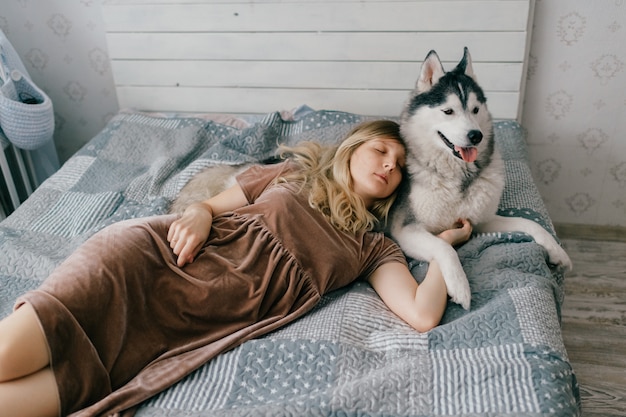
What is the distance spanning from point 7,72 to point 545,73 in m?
2.13

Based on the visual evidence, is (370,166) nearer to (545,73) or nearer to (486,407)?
(486,407)

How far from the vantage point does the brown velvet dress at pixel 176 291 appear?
Answer: 1073 mm

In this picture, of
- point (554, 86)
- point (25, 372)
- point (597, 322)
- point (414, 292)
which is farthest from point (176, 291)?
point (554, 86)

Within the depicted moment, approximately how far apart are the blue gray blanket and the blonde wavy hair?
174mm

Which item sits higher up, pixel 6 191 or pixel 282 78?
pixel 282 78

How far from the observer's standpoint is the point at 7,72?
219 centimetres

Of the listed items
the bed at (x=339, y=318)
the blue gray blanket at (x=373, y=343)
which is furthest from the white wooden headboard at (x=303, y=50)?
the blue gray blanket at (x=373, y=343)

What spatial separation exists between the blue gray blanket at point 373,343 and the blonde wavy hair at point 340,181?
0.17 m

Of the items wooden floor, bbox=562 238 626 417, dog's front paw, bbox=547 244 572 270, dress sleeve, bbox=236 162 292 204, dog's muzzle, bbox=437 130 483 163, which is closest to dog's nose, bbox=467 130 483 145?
dog's muzzle, bbox=437 130 483 163

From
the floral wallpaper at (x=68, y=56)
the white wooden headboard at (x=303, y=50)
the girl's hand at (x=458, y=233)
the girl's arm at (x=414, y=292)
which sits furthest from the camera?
the floral wallpaper at (x=68, y=56)

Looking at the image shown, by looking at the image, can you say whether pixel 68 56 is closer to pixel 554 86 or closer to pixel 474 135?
pixel 474 135

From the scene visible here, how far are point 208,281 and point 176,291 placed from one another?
0.25 ft

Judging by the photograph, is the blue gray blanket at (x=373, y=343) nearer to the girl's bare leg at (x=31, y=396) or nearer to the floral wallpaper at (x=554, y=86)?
the girl's bare leg at (x=31, y=396)

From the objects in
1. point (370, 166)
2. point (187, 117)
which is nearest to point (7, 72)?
point (187, 117)
